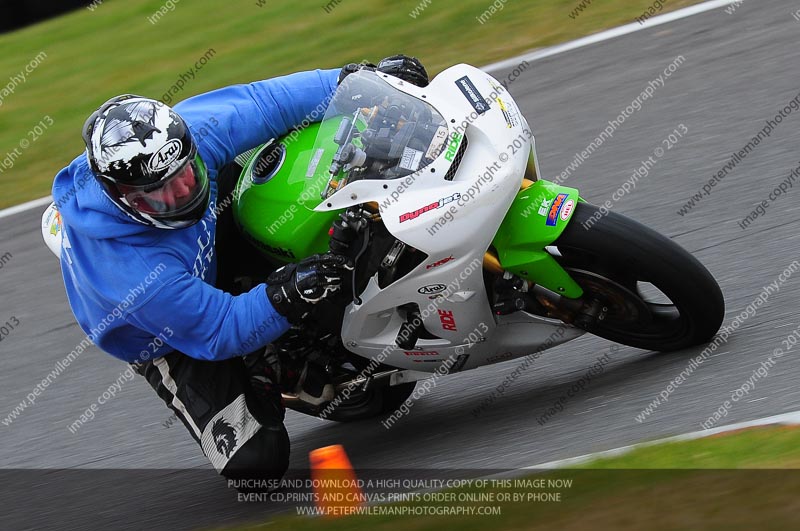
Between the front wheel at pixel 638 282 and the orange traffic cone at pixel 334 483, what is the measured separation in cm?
106

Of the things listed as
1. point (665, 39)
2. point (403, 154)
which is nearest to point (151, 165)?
point (403, 154)

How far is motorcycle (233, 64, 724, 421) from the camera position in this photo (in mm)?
3857

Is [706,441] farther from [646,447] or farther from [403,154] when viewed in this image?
[403,154]

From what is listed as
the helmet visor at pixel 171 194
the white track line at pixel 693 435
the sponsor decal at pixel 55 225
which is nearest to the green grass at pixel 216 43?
the sponsor decal at pixel 55 225

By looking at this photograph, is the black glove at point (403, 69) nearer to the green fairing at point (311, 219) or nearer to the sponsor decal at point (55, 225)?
the green fairing at point (311, 219)

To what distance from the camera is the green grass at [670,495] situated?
270 cm

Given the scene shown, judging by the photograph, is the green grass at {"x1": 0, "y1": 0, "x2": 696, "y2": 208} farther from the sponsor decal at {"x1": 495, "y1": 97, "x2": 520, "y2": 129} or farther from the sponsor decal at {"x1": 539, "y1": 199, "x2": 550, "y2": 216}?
the sponsor decal at {"x1": 539, "y1": 199, "x2": 550, "y2": 216}

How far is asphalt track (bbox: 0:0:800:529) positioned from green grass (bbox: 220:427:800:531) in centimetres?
50

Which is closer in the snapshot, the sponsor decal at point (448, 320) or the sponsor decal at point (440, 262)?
the sponsor decal at point (440, 262)

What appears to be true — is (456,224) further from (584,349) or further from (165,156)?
(584,349)

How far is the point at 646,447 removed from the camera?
360cm

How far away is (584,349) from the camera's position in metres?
4.86

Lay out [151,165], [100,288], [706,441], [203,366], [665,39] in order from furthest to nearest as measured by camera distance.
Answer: [665,39] → [203,366] → [100,288] → [151,165] → [706,441]

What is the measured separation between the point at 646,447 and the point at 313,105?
6.57 ft
